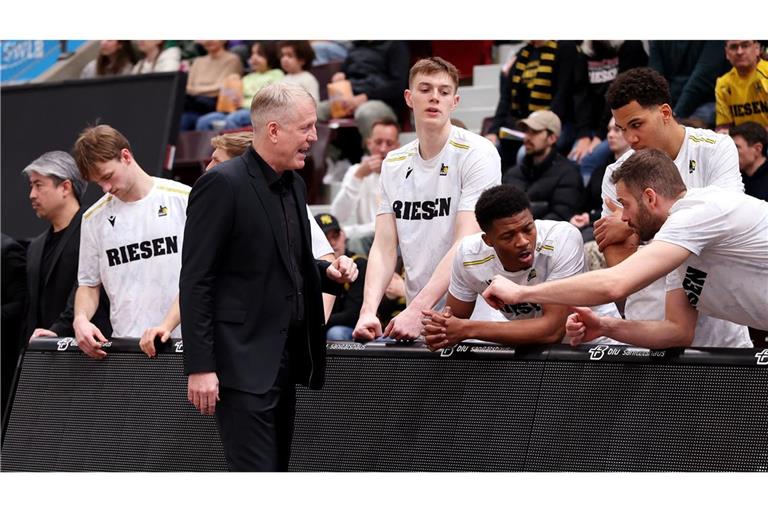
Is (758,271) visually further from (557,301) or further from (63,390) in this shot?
(63,390)

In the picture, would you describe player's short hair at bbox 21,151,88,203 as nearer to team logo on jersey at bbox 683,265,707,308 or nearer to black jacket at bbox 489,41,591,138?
black jacket at bbox 489,41,591,138

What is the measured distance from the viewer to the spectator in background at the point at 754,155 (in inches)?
289

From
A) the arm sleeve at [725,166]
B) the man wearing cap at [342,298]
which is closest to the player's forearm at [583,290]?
the arm sleeve at [725,166]

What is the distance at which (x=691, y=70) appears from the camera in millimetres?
8781

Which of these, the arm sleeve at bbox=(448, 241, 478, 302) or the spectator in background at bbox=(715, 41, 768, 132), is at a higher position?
Answer: the spectator in background at bbox=(715, 41, 768, 132)

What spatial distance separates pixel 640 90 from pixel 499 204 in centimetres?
94

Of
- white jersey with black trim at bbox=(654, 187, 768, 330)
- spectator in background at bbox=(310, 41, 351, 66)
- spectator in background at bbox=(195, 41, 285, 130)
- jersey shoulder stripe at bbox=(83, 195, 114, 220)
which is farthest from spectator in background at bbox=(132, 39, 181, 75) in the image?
white jersey with black trim at bbox=(654, 187, 768, 330)

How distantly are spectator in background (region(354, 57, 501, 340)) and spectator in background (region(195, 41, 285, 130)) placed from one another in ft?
17.8

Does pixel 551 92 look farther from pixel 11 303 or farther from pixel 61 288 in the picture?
pixel 11 303

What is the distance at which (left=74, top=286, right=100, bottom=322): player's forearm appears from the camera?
608 cm

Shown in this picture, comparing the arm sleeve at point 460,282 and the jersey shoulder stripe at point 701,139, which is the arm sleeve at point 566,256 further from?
the jersey shoulder stripe at point 701,139

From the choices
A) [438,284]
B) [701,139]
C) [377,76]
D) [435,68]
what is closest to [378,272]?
[438,284]

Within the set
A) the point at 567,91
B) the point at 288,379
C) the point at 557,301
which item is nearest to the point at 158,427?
the point at 288,379

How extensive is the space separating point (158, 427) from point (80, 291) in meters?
1.01
